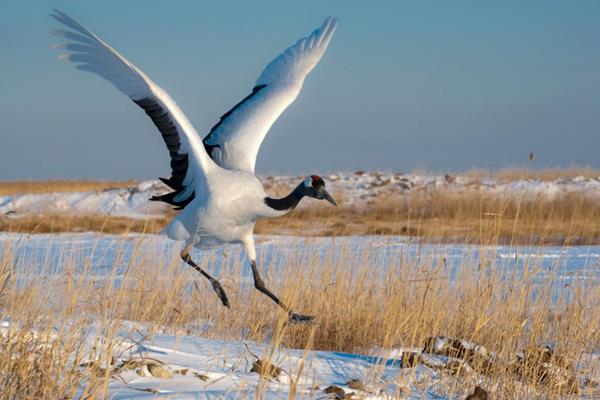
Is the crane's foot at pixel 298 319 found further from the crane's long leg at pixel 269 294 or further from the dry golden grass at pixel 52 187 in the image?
the dry golden grass at pixel 52 187

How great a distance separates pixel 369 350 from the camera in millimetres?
5574

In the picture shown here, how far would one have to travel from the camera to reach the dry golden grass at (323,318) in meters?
3.46

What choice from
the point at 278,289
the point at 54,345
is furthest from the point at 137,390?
the point at 278,289

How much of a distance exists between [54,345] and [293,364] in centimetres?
119

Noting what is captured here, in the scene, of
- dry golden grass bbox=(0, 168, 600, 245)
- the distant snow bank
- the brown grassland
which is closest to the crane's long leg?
the brown grassland

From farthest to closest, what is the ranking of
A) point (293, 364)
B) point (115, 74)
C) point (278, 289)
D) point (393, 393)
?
point (278, 289) < point (115, 74) < point (293, 364) < point (393, 393)

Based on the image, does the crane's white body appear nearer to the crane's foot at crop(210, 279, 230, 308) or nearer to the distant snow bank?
the crane's foot at crop(210, 279, 230, 308)

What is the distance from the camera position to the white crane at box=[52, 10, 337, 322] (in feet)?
17.3

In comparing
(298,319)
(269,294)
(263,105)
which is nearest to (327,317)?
(298,319)

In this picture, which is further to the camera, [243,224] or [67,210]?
[67,210]

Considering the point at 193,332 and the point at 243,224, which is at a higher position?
the point at 243,224

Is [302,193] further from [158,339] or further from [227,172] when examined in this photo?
[158,339]

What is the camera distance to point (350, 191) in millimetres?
21953

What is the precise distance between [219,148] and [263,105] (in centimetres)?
52
